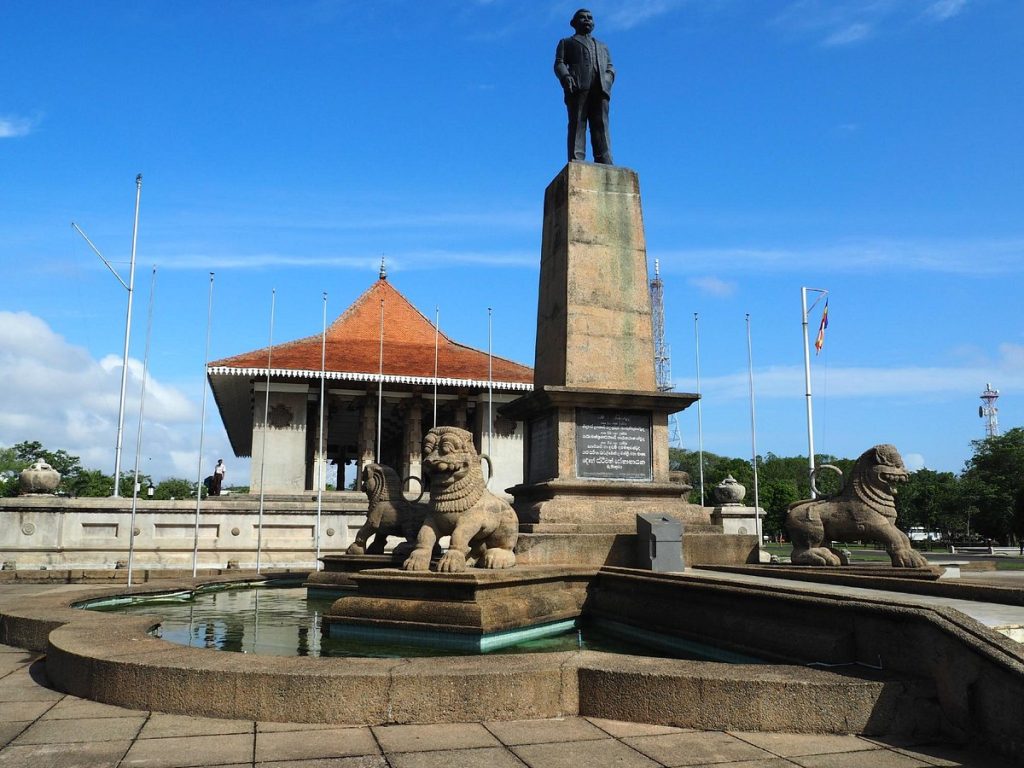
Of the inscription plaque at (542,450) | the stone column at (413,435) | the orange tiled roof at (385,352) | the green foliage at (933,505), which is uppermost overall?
the orange tiled roof at (385,352)

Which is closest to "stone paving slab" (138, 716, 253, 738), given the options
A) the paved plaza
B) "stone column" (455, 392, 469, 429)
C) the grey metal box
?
the paved plaza

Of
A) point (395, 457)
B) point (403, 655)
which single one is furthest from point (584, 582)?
point (395, 457)

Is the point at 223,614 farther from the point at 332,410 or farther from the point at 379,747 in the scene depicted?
the point at 332,410

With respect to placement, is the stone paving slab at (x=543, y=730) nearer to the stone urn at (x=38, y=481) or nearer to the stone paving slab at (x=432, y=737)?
the stone paving slab at (x=432, y=737)

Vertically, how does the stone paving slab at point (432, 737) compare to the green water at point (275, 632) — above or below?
above

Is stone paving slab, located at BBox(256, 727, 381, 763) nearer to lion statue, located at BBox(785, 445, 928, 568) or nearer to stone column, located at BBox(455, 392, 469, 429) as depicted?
lion statue, located at BBox(785, 445, 928, 568)

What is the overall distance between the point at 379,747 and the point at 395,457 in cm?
3891

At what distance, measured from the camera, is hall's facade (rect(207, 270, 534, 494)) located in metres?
27.0

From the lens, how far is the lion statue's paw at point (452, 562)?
652cm

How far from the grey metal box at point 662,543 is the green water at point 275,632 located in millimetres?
1110

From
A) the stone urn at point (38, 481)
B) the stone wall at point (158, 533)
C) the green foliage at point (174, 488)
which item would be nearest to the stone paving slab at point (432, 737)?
the stone wall at point (158, 533)

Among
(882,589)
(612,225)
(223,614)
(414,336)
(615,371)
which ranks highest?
(414,336)

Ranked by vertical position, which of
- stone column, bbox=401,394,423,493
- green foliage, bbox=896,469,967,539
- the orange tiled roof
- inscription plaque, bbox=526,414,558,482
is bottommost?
green foliage, bbox=896,469,967,539

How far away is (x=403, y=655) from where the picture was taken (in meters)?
5.63
